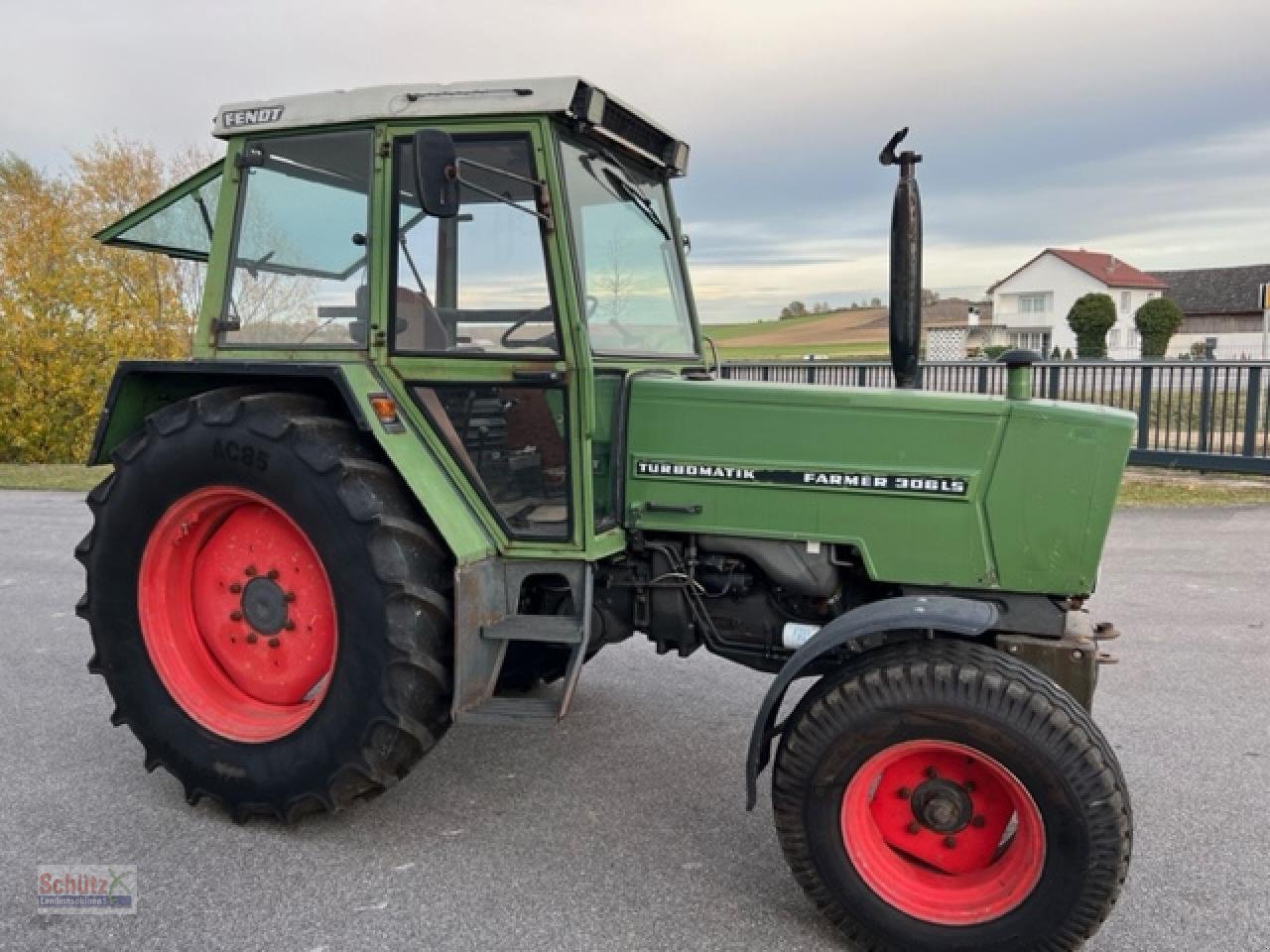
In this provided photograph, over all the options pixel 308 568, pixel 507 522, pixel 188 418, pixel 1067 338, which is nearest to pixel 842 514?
pixel 507 522

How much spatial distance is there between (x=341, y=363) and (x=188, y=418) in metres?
0.55

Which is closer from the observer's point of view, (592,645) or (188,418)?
(188,418)

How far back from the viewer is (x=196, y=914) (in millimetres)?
2830

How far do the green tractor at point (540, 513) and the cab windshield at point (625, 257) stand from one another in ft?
0.07

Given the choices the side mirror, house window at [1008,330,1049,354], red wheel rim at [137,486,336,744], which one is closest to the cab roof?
the side mirror

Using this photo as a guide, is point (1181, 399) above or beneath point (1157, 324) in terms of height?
beneath

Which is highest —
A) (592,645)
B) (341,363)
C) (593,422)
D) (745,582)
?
(341,363)

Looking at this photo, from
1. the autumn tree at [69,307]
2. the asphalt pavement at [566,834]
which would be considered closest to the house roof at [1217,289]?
the autumn tree at [69,307]

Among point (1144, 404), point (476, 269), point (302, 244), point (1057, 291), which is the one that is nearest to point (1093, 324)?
point (1057, 291)

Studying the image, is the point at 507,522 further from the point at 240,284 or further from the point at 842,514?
the point at 240,284

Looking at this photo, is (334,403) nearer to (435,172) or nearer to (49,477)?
(435,172)

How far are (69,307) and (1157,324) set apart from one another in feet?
143

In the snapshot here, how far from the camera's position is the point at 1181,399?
11.3 meters

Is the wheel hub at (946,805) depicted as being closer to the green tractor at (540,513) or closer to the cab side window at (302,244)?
the green tractor at (540,513)
